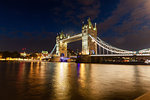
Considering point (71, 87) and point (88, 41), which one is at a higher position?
point (88, 41)

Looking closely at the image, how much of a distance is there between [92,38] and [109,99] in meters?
46.4

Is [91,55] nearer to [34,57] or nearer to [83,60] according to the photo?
[83,60]

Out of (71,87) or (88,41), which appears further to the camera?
(88,41)

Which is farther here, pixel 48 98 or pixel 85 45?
pixel 85 45

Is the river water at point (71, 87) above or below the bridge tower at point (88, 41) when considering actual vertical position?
below

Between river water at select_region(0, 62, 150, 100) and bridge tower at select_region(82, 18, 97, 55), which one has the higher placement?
bridge tower at select_region(82, 18, 97, 55)

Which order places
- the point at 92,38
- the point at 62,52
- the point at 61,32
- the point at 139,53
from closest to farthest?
1. the point at 139,53
2. the point at 92,38
3. the point at 62,52
4. the point at 61,32

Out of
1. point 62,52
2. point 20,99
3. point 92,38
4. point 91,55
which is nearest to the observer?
point 20,99

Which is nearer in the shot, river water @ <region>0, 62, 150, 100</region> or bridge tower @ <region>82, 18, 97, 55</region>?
river water @ <region>0, 62, 150, 100</region>

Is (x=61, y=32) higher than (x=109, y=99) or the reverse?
higher

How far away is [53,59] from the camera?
73938 millimetres

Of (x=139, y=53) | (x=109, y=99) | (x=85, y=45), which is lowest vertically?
(x=109, y=99)

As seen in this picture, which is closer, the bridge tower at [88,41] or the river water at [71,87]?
the river water at [71,87]

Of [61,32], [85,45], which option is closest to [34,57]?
[61,32]
